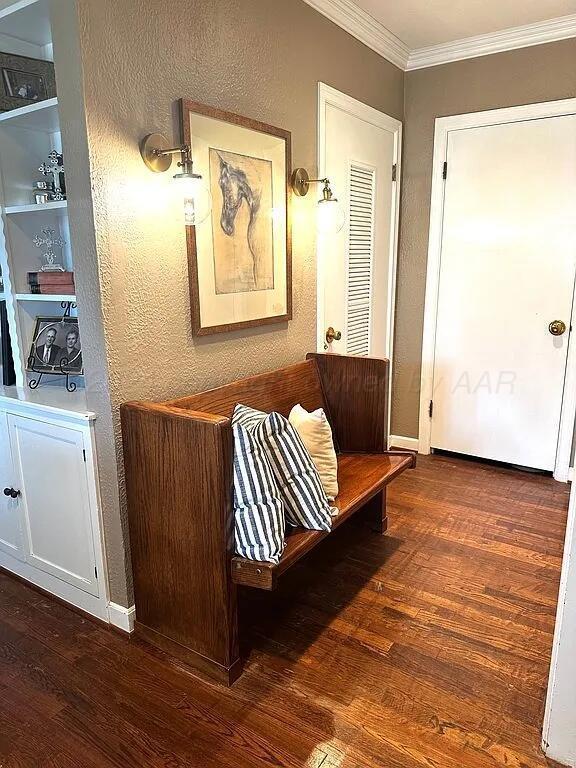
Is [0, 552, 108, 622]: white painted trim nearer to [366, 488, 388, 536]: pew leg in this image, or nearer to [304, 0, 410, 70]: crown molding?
[366, 488, 388, 536]: pew leg

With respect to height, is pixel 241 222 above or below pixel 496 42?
below

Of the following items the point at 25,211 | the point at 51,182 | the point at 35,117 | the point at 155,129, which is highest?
the point at 35,117

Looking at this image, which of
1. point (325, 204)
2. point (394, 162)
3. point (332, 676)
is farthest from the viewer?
point (394, 162)

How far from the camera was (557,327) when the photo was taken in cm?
318

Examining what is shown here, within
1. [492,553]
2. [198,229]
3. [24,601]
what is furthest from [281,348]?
[24,601]

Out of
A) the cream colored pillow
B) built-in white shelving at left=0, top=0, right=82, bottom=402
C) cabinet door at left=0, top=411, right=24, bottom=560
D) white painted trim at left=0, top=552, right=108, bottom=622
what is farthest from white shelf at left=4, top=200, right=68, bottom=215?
white painted trim at left=0, top=552, right=108, bottom=622

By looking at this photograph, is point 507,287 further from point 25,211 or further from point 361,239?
point 25,211

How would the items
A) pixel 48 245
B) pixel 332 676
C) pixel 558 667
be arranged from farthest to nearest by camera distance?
pixel 48 245 < pixel 332 676 < pixel 558 667

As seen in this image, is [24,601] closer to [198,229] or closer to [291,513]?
[291,513]

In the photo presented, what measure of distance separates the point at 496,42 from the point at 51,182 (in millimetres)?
2568

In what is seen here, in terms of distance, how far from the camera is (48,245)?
2.30 meters

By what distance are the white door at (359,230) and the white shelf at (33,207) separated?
1333 mm

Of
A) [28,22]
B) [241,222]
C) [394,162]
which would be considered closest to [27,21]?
[28,22]

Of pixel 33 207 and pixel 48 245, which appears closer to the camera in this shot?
pixel 33 207
